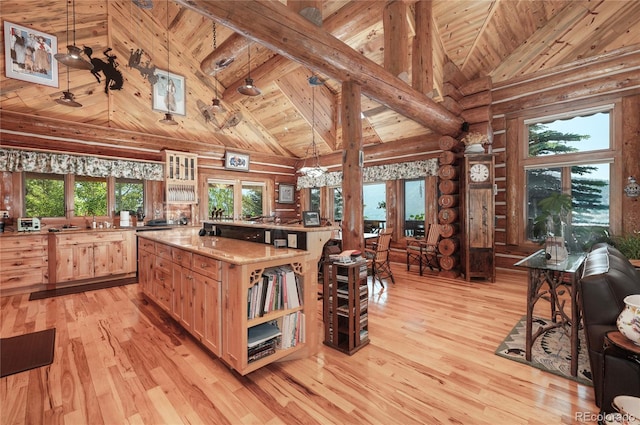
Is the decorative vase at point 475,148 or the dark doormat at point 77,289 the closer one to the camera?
the dark doormat at point 77,289

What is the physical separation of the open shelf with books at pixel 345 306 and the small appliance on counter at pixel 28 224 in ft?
16.8

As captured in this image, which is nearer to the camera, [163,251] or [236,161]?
[163,251]

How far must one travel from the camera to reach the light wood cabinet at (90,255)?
4570 mm

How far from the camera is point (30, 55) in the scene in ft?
14.7

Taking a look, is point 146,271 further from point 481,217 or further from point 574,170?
point 574,170

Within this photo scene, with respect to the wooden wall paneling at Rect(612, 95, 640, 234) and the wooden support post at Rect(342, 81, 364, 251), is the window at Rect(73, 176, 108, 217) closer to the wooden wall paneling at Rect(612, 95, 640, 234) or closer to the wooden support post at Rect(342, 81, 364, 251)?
the wooden support post at Rect(342, 81, 364, 251)

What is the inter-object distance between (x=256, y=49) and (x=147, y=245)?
162 inches

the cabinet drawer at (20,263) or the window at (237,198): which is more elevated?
the window at (237,198)

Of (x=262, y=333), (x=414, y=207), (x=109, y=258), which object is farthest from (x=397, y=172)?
(x=109, y=258)

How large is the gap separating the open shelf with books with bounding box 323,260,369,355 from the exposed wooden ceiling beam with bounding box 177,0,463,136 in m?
2.06

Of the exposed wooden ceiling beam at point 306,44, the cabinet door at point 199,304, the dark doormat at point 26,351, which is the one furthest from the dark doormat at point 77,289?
the exposed wooden ceiling beam at point 306,44

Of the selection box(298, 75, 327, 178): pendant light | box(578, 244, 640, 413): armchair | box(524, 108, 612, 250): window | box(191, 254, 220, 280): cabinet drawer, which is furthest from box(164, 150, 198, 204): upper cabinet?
box(524, 108, 612, 250): window

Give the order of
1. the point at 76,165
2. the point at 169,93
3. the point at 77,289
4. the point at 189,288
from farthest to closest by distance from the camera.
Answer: the point at 169,93, the point at 76,165, the point at 77,289, the point at 189,288

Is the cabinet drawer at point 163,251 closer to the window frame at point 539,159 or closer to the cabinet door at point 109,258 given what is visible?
the cabinet door at point 109,258
